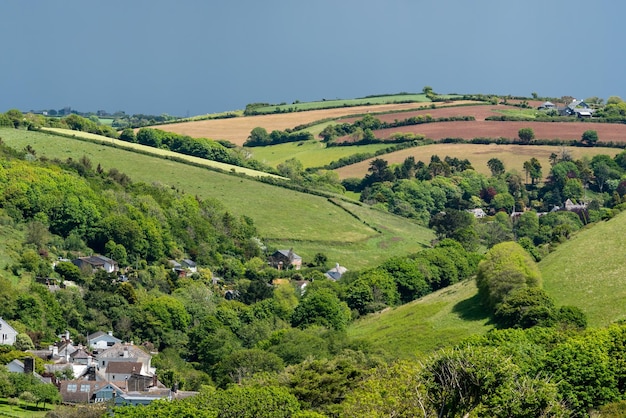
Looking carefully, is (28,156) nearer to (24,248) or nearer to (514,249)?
(24,248)

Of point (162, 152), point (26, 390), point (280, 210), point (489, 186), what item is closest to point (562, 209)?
point (489, 186)

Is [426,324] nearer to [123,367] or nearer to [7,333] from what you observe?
[123,367]

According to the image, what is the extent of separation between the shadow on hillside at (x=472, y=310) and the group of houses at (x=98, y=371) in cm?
2181

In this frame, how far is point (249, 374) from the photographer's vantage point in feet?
266

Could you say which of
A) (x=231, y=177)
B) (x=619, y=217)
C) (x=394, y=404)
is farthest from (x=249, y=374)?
(x=231, y=177)

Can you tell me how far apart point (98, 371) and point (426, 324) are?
23090mm

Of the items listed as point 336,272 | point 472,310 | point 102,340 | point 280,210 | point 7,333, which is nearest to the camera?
point 7,333

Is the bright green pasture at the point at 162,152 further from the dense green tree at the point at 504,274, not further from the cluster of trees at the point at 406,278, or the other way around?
the dense green tree at the point at 504,274

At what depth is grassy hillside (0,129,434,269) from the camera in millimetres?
145750

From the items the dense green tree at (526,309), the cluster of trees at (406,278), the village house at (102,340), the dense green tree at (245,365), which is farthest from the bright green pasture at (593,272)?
the village house at (102,340)

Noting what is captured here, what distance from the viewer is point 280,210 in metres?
155

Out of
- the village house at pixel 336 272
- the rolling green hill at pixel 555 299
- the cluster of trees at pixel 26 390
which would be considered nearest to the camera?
the cluster of trees at pixel 26 390

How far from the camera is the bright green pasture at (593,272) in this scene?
3196 inches

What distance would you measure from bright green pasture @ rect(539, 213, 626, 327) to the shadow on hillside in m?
4.79
